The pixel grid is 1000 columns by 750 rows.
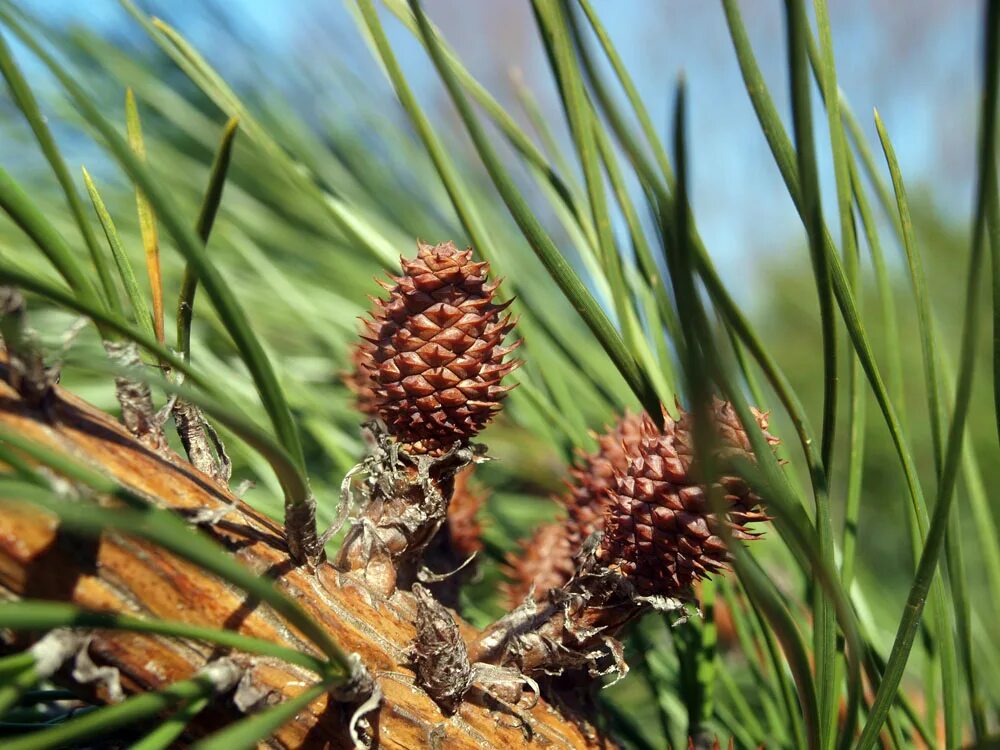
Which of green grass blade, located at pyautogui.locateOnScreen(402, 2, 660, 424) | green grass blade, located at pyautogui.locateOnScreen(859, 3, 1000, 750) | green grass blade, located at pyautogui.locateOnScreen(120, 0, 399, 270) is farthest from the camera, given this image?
green grass blade, located at pyautogui.locateOnScreen(120, 0, 399, 270)

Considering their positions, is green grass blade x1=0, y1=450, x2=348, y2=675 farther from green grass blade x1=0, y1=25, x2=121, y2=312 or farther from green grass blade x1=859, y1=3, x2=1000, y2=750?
green grass blade x1=859, y1=3, x2=1000, y2=750

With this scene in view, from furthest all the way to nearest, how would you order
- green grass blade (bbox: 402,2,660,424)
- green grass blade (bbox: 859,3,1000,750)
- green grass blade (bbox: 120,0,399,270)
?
green grass blade (bbox: 120,0,399,270)
green grass blade (bbox: 402,2,660,424)
green grass blade (bbox: 859,3,1000,750)

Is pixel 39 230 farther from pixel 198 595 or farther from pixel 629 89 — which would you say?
pixel 629 89

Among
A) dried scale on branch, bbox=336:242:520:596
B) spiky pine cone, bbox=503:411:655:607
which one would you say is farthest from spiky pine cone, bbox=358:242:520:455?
spiky pine cone, bbox=503:411:655:607

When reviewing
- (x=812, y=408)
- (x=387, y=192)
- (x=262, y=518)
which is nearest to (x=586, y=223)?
(x=262, y=518)

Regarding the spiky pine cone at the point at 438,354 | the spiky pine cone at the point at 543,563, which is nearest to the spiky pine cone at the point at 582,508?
the spiky pine cone at the point at 543,563

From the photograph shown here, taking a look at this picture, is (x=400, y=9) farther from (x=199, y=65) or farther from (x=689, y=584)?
(x=689, y=584)

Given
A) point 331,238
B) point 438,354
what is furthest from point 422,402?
point 331,238
